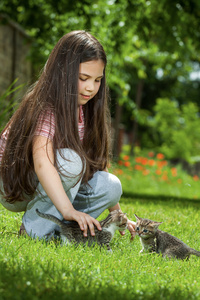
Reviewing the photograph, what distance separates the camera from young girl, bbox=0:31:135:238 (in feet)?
9.00

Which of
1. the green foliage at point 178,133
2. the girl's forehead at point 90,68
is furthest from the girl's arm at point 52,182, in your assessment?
the green foliage at point 178,133

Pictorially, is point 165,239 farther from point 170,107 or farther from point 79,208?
point 170,107

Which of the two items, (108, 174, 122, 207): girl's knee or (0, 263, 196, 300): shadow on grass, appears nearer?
(0, 263, 196, 300): shadow on grass

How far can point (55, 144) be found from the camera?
2.76m

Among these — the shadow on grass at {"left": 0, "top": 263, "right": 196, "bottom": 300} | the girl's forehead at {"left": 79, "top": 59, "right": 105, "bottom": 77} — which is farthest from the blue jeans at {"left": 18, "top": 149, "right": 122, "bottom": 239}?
the shadow on grass at {"left": 0, "top": 263, "right": 196, "bottom": 300}

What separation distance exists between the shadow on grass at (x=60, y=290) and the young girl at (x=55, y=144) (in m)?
0.78

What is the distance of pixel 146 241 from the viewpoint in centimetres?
285

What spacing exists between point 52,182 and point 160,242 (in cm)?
86

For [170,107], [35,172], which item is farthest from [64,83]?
[170,107]

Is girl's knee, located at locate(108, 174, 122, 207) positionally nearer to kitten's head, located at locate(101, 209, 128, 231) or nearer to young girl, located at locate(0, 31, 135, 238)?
young girl, located at locate(0, 31, 135, 238)

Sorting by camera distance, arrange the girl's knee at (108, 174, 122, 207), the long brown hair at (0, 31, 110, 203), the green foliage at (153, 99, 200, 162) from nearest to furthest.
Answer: the long brown hair at (0, 31, 110, 203), the girl's knee at (108, 174, 122, 207), the green foliage at (153, 99, 200, 162)

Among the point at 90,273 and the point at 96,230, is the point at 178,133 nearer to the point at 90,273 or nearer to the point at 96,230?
the point at 96,230

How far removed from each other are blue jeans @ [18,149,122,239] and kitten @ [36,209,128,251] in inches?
6.3

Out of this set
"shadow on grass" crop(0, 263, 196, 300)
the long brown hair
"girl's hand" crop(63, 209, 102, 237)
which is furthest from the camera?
the long brown hair
